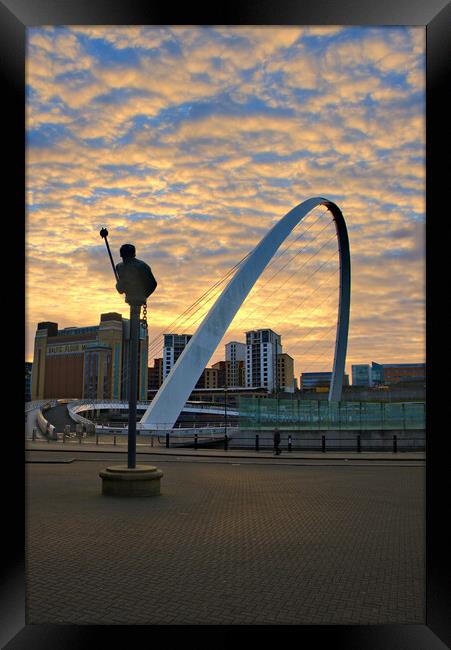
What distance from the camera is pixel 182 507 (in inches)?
422

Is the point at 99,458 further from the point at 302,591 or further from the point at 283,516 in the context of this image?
the point at 302,591

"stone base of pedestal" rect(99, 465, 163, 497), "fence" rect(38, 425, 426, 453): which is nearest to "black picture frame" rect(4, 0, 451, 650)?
"stone base of pedestal" rect(99, 465, 163, 497)

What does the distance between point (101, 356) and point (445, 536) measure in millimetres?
129533

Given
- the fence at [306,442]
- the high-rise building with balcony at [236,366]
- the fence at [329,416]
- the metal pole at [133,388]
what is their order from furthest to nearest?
1. the high-rise building with balcony at [236,366]
2. the fence at [329,416]
3. the fence at [306,442]
4. the metal pole at [133,388]

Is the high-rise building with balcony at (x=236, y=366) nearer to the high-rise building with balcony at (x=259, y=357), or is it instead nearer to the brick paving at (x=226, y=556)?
the high-rise building with balcony at (x=259, y=357)

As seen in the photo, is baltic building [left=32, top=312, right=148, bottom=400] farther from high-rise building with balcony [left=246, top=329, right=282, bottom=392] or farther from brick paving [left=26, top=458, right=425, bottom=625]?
brick paving [left=26, top=458, right=425, bottom=625]

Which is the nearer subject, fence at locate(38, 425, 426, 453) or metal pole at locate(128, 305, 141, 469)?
metal pole at locate(128, 305, 141, 469)

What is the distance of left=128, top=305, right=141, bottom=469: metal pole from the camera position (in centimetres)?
1202

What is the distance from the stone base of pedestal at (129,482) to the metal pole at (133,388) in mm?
323

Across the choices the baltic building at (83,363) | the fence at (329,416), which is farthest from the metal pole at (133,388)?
the baltic building at (83,363)

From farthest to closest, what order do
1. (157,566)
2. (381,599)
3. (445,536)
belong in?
1. (157,566)
2. (381,599)
3. (445,536)

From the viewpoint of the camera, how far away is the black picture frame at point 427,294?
14.2ft

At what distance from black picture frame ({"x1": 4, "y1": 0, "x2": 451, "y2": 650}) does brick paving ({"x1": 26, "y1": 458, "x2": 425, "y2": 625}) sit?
477 millimetres

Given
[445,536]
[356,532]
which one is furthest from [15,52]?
[356,532]
